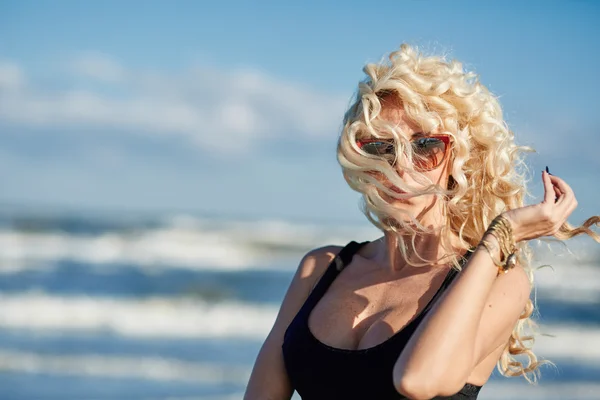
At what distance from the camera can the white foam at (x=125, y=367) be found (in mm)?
8109

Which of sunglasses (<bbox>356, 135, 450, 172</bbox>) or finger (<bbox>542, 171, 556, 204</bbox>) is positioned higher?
sunglasses (<bbox>356, 135, 450, 172</bbox>)

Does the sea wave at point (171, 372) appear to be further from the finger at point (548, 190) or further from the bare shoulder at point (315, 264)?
the finger at point (548, 190)

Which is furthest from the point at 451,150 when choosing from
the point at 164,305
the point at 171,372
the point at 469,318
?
the point at 164,305

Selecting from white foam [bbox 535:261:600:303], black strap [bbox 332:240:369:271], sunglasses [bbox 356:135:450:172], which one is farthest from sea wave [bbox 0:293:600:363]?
sunglasses [bbox 356:135:450:172]

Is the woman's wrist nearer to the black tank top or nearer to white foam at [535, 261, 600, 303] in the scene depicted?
the black tank top

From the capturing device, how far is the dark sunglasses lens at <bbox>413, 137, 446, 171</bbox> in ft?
9.70

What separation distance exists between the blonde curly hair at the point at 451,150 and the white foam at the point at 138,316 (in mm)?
7779

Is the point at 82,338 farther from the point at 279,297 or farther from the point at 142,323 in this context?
the point at 279,297

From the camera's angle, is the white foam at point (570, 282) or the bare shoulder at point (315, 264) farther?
the white foam at point (570, 282)

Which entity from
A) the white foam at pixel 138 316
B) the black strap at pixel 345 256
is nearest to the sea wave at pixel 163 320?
the white foam at pixel 138 316

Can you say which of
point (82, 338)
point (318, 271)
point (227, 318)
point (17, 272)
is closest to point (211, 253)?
point (17, 272)

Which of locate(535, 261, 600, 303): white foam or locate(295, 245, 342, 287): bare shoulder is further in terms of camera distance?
locate(535, 261, 600, 303): white foam

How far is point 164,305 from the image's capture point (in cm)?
1295

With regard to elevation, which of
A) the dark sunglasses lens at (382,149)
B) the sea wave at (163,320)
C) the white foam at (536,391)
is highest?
the sea wave at (163,320)
